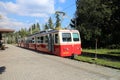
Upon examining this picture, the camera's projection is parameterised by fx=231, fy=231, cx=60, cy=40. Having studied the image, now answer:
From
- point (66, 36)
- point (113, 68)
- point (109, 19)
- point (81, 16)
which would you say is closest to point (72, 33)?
point (66, 36)

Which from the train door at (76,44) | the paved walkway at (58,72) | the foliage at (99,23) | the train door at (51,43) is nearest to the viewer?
the paved walkway at (58,72)

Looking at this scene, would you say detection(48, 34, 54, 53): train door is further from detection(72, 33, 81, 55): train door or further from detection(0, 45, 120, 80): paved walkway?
detection(0, 45, 120, 80): paved walkway

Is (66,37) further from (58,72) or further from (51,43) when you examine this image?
(58,72)

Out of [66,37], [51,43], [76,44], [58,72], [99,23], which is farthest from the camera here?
[99,23]

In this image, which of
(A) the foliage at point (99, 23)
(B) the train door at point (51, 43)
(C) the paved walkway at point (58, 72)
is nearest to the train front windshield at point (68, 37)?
(B) the train door at point (51, 43)

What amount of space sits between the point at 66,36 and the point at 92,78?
12.9 m

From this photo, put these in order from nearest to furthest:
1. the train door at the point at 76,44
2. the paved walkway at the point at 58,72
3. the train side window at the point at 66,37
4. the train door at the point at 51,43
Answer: the paved walkway at the point at 58,72 → the train side window at the point at 66,37 → the train door at the point at 76,44 → the train door at the point at 51,43

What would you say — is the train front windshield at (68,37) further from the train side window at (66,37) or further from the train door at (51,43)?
the train door at (51,43)

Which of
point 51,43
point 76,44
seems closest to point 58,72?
point 76,44

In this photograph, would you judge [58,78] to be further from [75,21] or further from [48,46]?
[75,21]

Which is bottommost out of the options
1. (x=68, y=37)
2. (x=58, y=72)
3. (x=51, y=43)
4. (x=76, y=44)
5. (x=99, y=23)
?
(x=58, y=72)

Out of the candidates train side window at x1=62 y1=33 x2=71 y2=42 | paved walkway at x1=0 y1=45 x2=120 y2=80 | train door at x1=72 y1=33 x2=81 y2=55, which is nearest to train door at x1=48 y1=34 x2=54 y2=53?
train side window at x1=62 y1=33 x2=71 y2=42

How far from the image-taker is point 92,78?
10.8 m

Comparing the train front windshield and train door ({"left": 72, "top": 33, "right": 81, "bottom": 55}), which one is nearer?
the train front windshield
